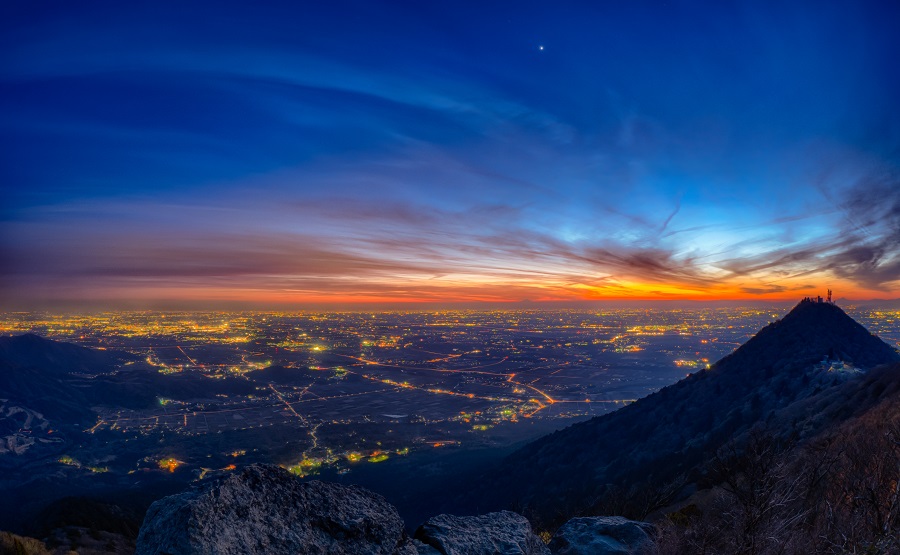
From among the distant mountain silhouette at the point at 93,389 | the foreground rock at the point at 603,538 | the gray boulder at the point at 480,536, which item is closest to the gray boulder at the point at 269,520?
the gray boulder at the point at 480,536

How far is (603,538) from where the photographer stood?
1191 centimetres

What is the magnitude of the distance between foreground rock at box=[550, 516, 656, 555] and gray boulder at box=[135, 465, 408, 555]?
254 inches

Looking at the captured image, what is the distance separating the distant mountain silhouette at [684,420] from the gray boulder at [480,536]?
42.5 meters

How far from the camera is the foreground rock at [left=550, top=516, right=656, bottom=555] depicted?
11.3m

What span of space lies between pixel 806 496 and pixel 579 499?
44.0 m

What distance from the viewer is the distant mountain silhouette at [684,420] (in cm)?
5209

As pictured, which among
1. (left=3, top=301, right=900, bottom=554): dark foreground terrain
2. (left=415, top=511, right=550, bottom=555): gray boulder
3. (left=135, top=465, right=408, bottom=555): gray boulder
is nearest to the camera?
(left=135, top=465, right=408, bottom=555): gray boulder

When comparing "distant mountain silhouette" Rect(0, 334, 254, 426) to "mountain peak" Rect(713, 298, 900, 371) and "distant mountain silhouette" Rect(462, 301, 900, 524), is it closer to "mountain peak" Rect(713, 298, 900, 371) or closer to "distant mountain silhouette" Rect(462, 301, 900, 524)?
"distant mountain silhouette" Rect(462, 301, 900, 524)

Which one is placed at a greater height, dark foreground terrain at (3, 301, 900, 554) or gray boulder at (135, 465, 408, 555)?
gray boulder at (135, 465, 408, 555)

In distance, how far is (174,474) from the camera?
88188 mm

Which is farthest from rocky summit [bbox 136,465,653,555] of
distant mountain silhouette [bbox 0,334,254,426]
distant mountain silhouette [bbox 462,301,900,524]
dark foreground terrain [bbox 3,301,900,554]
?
distant mountain silhouette [bbox 0,334,254,426]

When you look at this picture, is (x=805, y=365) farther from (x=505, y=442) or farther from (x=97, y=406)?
(x=97, y=406)

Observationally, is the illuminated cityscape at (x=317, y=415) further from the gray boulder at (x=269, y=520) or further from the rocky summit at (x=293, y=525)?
the gray boulder at (x=269, y=520)

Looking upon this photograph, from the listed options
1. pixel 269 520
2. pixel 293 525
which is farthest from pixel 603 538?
pixel 269 520
